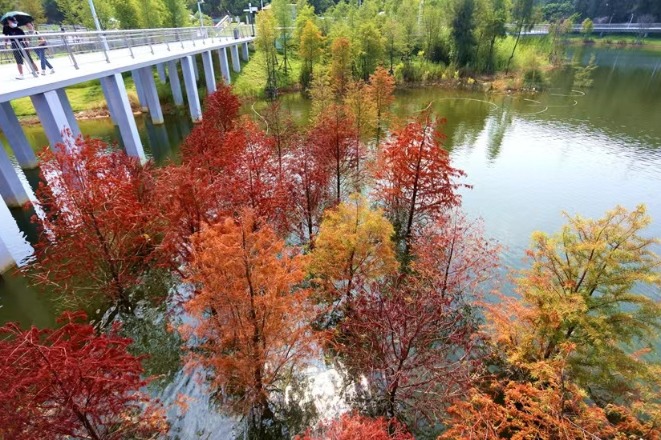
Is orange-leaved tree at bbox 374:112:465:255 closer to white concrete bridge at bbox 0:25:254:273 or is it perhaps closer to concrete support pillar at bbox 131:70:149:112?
white concrete bridge at bbox 0:25:254:273

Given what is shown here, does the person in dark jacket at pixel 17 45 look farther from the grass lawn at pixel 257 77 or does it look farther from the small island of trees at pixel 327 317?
the grass lawn at pixel 257 77

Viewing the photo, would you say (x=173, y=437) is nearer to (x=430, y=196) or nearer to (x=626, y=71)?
(x=430, y=196)

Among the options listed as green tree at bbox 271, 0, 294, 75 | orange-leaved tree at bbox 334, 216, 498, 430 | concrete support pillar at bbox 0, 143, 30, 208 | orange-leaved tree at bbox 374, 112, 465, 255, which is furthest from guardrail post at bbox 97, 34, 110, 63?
green tree at bbox 271, 0, 294, 75

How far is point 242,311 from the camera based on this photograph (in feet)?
33.6

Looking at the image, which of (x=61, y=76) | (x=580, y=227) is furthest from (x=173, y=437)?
(x=61, y=76)

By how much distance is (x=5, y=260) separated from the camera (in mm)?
18453

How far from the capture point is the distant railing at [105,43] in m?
18.2

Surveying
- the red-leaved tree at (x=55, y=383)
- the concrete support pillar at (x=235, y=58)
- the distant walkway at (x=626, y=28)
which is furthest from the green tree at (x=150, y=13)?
the distant walkway at (x=626, y=28)

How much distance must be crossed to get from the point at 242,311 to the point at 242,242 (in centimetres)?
231

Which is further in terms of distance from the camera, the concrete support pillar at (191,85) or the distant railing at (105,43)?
the concrete support pillar at (191,85)

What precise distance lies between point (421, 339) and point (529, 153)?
88.7 ft

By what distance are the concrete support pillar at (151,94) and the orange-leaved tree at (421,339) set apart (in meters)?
35.4

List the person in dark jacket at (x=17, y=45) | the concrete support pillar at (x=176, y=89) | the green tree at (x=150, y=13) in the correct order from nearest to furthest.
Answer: the person in dark jacket at (x=17, y=45), the concrete support pillar at (x=176, y=89), the green tree at (x=150, y=13)

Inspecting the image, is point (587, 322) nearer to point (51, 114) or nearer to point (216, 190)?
point (216, 190)
